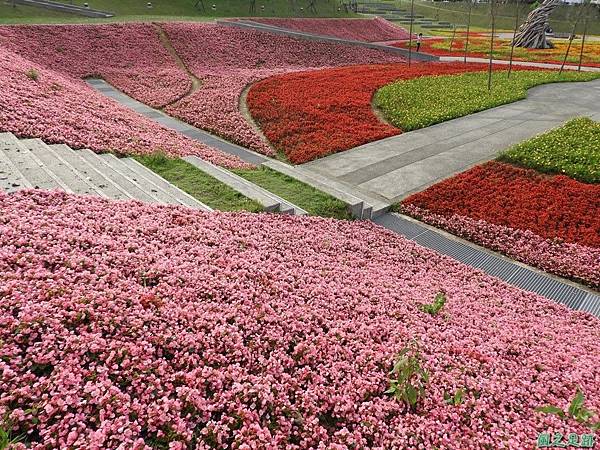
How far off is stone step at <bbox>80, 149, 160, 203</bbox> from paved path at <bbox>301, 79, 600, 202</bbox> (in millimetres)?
7541

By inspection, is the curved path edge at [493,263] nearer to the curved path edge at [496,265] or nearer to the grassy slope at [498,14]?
the curved path edge at [496,265]

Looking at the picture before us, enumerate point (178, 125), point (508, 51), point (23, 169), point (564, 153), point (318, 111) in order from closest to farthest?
point (23, 169), point (564, 153), point (178, 125), point (318, 111), point (508, 51)

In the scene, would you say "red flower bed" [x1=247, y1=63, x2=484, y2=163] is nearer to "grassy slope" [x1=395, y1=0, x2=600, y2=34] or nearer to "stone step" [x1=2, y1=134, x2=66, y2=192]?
"stone step" [x1=2, y1=134, x2=66, y2=192]

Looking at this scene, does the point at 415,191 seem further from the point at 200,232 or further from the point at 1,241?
the point at 1,241

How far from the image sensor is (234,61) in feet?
118

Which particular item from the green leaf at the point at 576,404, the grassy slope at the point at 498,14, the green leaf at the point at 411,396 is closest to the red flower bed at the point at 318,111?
the green leaf at the point at 411,396

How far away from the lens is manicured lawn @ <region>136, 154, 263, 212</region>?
1097 centimetres

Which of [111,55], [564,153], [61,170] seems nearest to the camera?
[61,170]

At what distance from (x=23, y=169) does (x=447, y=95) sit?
2460 centimetres

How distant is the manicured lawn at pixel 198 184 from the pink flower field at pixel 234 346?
2.15 meters

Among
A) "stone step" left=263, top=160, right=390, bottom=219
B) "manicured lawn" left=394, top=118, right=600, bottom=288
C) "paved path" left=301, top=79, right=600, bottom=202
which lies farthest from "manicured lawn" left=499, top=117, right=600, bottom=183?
"stone step" left=263, top=160, right=390, bottom=219

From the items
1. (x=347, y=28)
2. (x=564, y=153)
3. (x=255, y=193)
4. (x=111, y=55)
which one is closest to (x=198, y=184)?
(x=255, y=193)

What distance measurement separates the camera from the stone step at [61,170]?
9.35 meters

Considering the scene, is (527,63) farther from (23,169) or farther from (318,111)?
(23,169)
